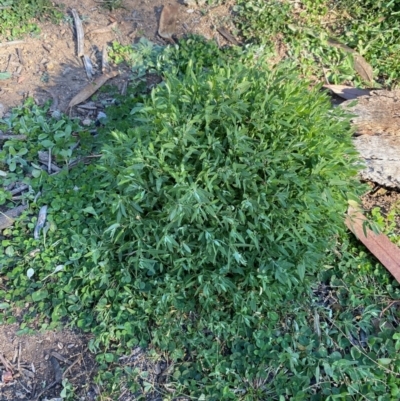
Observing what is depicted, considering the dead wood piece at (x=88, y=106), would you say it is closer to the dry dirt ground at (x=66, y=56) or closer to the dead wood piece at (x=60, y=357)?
the dry dirt ground at (x=66, y=56)

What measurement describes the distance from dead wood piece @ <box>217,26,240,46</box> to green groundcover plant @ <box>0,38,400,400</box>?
4.49ft

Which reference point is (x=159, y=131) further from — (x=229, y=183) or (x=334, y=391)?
(x=334, y=391)

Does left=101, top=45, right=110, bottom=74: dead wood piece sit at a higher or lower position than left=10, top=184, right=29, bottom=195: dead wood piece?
higher

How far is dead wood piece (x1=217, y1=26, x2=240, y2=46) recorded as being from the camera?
4.23 metres

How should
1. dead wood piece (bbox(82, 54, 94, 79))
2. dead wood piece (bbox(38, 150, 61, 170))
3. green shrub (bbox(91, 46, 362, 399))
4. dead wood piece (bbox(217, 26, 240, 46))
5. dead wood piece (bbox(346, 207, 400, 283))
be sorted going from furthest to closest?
dead wood piece (bbox(217, 26, 240, 46)), dead wood piece (bbox(82, 54, 94, 79)), dead wood piece (bbox(38, 150, 61, 170)), dead wood piece (bbox(346, 207, 400, 283)), green shrub (bbox(91, 46, 362, 399))

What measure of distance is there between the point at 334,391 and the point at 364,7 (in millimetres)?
3507

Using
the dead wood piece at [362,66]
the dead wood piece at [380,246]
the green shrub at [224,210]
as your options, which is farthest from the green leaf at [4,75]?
the dead wood piece at [380,246]

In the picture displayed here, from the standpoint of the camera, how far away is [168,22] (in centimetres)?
433

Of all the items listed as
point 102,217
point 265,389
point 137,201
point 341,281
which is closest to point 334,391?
point 265,389

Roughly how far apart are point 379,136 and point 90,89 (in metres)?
2.42

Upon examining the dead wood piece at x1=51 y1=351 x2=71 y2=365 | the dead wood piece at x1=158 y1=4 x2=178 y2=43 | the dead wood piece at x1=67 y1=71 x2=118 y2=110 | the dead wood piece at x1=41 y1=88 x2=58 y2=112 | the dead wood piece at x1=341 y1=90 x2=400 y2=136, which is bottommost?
the dead wood piece at x1=51 y1=351 x2=71 y2=365

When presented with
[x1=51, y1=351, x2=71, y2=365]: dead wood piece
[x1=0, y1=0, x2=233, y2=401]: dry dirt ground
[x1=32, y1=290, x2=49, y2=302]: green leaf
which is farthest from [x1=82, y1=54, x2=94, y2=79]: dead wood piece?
[x1=51, y1=351, x2=71, y2=365]: dead wood piece

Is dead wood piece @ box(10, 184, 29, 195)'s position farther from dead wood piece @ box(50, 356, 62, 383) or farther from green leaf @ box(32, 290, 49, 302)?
dead wood piece @ box(50, 356, 62, 383)

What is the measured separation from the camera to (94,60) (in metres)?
4.20
